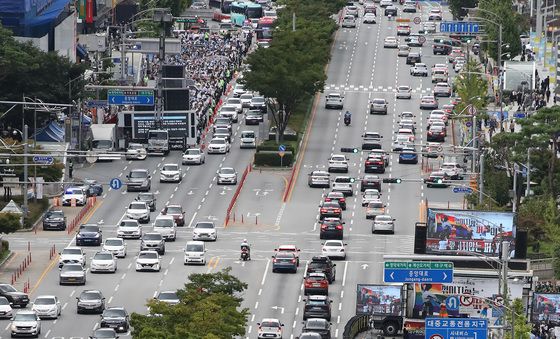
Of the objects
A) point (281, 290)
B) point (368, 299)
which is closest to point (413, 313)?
point (368, 299)

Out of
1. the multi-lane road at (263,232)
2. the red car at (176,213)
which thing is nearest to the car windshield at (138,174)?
the multi-lane road at (263,232)

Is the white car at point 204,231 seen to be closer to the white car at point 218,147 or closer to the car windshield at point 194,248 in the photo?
the car windshield at point 194,248

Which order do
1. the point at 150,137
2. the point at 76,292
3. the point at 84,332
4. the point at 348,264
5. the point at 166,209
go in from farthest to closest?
the point at 150,137
the point at 166,209
the point at 348,264
the point at 76,292
the point at 84,332

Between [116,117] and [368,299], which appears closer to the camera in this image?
[368,299]

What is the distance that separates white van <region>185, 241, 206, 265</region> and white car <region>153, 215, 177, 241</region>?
21.1 feet

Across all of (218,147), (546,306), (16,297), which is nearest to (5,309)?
(16,297)

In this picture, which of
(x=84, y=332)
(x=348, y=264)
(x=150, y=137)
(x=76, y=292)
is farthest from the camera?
(x=150, y=137)

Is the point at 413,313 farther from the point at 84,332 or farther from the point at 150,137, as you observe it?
the point at 150,137

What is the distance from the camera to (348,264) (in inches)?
5807

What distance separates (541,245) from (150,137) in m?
44.2

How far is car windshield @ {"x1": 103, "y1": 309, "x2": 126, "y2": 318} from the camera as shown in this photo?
12475cm

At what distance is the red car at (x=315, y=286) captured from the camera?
137000 mm

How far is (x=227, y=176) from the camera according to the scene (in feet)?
569

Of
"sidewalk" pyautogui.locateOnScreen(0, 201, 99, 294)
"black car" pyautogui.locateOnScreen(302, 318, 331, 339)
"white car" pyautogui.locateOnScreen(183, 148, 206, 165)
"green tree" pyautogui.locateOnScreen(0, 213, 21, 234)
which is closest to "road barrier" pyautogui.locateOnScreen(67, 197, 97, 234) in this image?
"sidewalk" pyautogui.locateOnScreen(0, 201, 99, 294)
